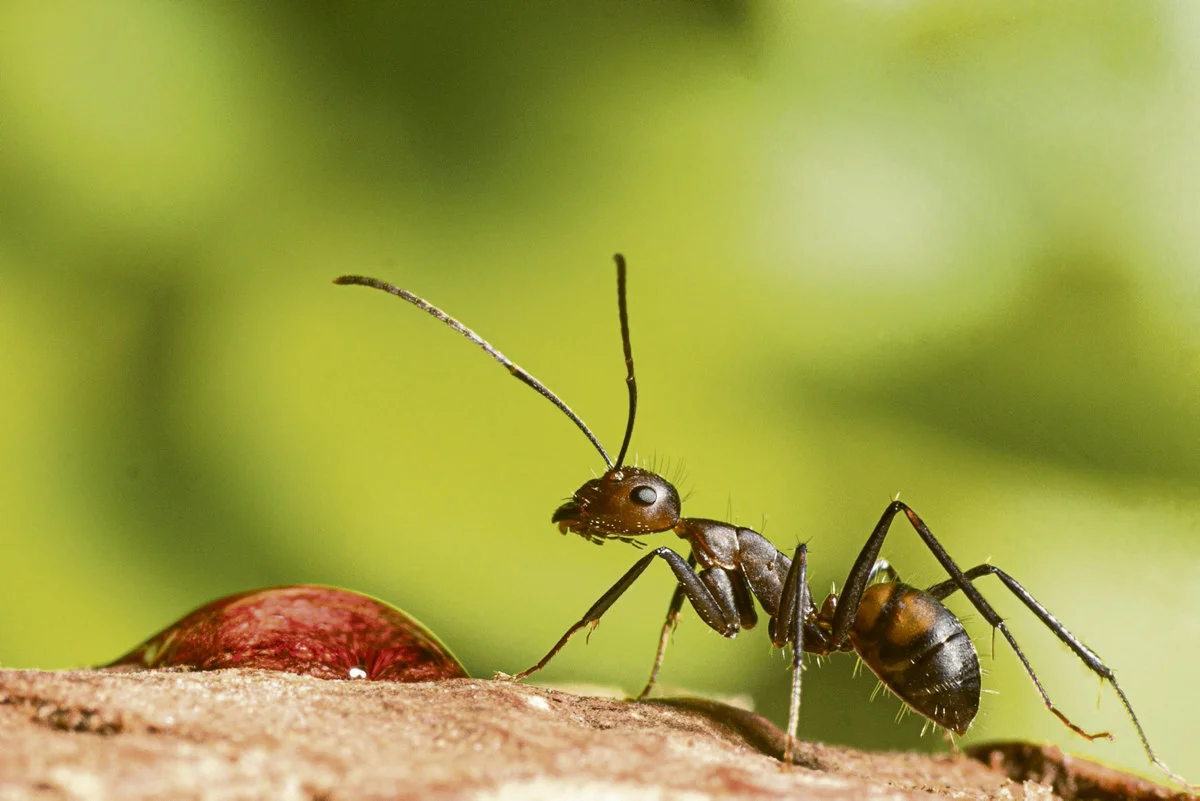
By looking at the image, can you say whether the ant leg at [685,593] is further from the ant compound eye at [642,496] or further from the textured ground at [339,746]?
the textured ground at [339,746]

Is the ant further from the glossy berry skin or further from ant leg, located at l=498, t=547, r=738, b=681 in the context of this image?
the glossy berry skin

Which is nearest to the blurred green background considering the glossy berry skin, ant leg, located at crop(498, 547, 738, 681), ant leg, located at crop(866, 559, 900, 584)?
ant leg, located at crop(866, 559, 900, 584)

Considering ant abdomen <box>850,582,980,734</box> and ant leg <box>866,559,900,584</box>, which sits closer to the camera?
ant abdomen <box>850,582,980,734</box>

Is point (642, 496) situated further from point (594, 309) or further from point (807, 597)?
point (594, 309)

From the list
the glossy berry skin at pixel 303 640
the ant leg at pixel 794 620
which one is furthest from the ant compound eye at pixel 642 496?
the glossy berry skin at pixel 303 640

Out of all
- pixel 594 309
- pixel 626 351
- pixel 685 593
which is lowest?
pixel 685 593

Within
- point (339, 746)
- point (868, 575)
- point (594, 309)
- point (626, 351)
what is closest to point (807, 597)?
point (868, 575)

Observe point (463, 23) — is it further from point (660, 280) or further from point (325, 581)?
point (325, 581)

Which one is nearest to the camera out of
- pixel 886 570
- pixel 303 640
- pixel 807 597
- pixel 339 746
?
pixel 339 746
